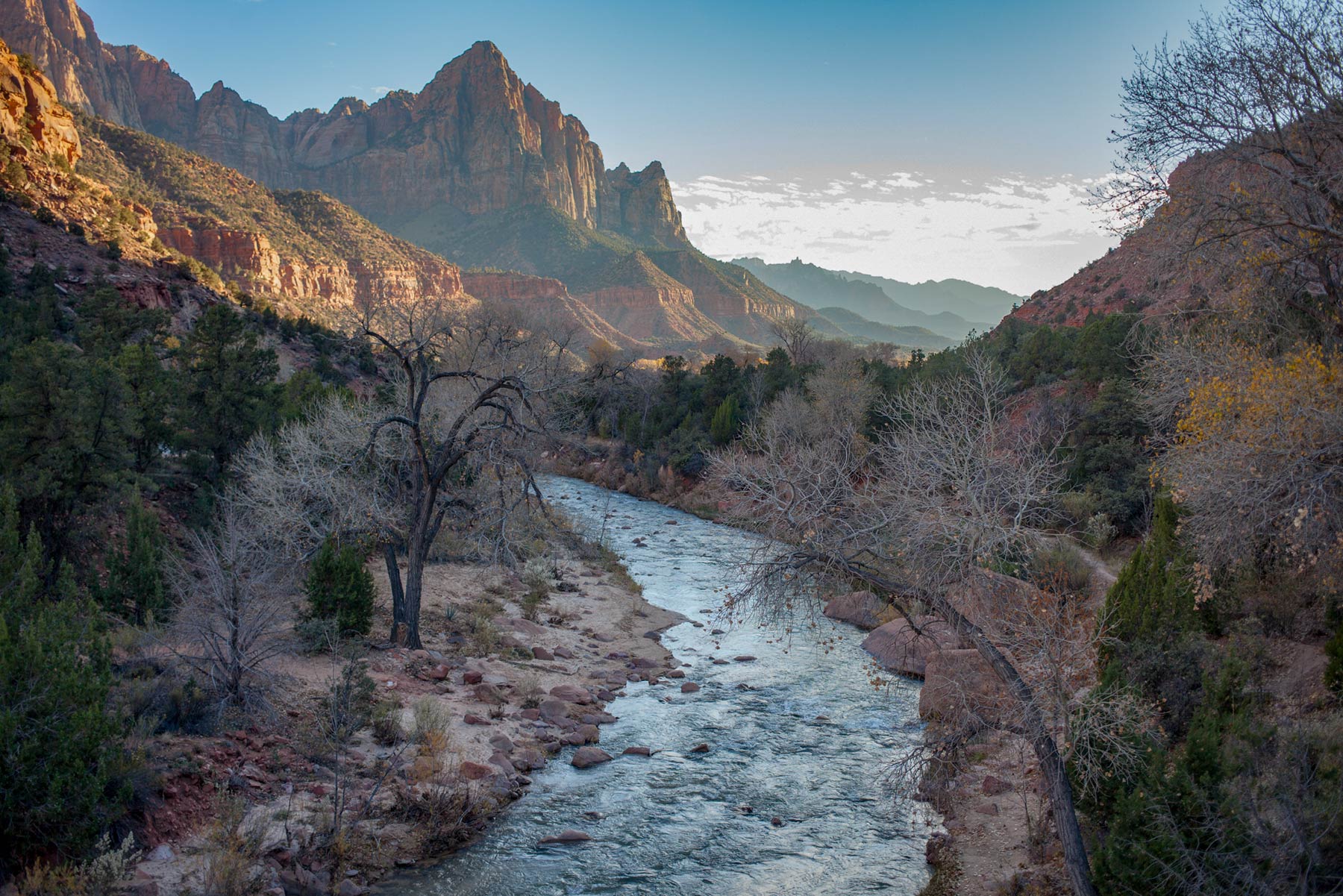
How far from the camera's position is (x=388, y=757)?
32.3 ft

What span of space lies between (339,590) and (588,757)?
534 centimetres

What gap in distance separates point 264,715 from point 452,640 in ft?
17.1

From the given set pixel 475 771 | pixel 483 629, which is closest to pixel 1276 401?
pixel 475 771

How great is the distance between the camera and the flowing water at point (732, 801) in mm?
8367

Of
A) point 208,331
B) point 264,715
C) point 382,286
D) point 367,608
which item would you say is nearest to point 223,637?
point 264,715

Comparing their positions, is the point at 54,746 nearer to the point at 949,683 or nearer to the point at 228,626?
the point at 228,626

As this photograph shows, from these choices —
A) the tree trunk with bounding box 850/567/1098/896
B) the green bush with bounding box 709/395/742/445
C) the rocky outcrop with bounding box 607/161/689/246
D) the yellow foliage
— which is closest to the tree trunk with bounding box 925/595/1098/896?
the tree trunk with bounding box 850/567/1098/896

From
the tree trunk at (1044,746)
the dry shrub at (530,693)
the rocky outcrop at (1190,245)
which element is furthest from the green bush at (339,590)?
the rocky outcrop at (1190,245)

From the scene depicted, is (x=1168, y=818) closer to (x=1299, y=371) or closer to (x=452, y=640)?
(x=1299, y=371)

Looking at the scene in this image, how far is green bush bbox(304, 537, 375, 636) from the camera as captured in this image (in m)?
12.9

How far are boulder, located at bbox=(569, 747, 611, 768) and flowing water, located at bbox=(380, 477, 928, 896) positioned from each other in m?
0.09

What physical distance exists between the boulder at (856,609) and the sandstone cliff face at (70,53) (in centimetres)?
10883

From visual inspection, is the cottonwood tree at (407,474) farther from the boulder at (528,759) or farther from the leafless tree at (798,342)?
the leafless tree at (798,342)

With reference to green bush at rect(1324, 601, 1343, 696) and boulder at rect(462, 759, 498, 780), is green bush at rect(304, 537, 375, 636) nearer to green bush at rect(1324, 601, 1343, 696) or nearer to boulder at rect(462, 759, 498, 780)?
boulder at rect(462, 759, 498, 780)
